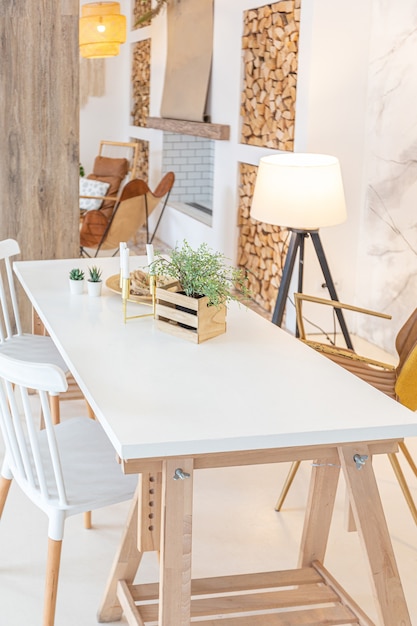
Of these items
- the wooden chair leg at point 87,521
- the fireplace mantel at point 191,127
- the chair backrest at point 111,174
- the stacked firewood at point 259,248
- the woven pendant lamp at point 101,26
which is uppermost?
the woven pendant lamp at point 101,26

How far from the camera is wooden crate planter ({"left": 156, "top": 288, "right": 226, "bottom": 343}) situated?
97.7 inches

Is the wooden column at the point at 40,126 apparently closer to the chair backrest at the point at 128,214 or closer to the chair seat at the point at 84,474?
the chair backrest at the point at 128,214

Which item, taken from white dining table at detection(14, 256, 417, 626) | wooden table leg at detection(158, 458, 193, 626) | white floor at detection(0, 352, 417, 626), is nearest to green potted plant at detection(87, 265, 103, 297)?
white dining table at detection(14, 256, 417, 626)

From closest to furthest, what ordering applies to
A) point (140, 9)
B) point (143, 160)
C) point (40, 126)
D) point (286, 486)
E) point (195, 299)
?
point (195, 299) → point (286, 486) → point (40, 126) → point (140, 9) → point (143, 160)

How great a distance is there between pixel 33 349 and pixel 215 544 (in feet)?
3.43

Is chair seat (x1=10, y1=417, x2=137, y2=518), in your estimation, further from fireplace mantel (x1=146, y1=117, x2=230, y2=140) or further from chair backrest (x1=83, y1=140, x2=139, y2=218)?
chair backrest (x1=83, y1=140, x2=139, y2=218)

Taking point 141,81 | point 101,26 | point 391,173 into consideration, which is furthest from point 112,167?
point 391,173

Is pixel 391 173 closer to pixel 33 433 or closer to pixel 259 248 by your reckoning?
pixel 259 248

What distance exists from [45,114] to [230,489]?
2020mm

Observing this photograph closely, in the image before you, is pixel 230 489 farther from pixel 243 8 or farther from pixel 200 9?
pixel 200 9

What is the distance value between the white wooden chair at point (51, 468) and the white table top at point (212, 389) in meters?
0.14

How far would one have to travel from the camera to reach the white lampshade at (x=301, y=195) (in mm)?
4016

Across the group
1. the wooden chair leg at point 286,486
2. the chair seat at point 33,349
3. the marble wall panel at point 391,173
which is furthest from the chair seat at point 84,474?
the marble wall panel at point 391,173

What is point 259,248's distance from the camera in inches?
237
